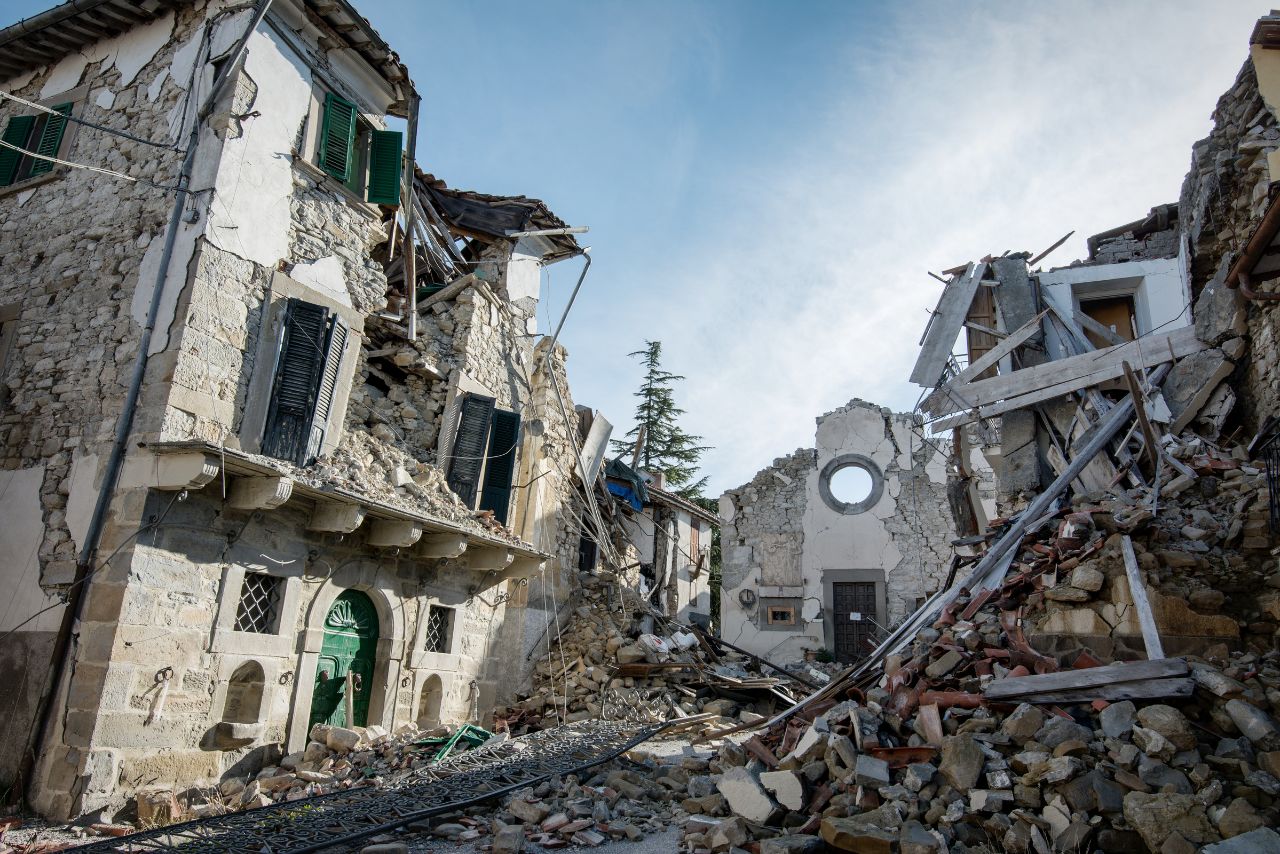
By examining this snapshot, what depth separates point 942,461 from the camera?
18.0 meters

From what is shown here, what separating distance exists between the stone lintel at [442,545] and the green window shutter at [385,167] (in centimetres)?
432

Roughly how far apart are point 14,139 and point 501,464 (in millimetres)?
7134

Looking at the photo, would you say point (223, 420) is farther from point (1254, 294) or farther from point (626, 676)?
point (1254, 294)

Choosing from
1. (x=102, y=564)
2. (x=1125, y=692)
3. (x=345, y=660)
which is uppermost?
(x=102, y=564)

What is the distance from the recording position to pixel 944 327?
36.8 ft

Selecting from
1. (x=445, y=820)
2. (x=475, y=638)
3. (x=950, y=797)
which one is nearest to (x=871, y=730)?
(x=950, y=797)

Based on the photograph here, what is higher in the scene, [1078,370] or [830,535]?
[1078,370]

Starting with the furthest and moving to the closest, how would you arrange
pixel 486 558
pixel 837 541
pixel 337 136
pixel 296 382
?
pixel 837 541
pixel 486 558
pixel 337 136
pixel 296 382

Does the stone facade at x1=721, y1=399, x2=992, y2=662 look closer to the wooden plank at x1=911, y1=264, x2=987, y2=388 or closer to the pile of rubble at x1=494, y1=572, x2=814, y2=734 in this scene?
the pile of rubble at x1=494, y1=572, x2=814, y2=734

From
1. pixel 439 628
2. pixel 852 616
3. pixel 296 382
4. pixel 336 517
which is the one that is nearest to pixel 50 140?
pixel 296 382

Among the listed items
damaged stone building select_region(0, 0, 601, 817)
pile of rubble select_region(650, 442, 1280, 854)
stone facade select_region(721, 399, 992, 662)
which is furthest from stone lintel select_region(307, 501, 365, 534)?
stone facade select_region(721, 399, 992, 662)

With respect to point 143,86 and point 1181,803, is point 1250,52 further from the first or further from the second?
point 143,86

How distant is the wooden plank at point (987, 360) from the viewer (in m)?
10.6

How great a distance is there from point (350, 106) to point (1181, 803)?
34.4ft
